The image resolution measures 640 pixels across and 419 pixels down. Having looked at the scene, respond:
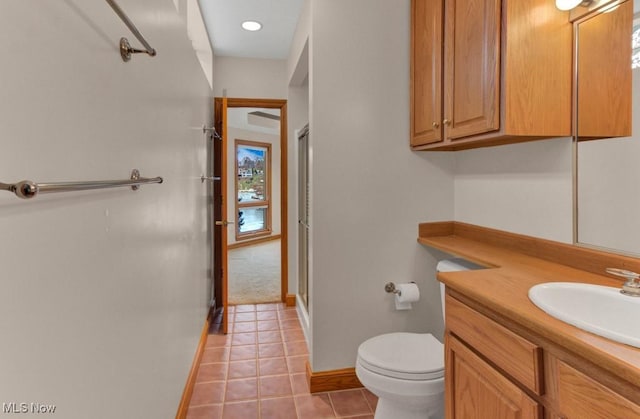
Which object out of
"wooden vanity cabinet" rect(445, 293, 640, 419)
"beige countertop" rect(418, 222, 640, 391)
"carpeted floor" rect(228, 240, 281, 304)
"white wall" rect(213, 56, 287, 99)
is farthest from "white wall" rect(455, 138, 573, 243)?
"carpeted floor" rect(228, 240, 281, 304)

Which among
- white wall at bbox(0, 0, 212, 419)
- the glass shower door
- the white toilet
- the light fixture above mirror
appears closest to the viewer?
white wall at bbox(0, 0, 212, 419)

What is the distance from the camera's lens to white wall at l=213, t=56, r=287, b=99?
3.45 m

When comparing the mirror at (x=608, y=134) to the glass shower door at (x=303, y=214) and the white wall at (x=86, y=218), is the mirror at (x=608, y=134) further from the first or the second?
the glass shower door at (x=303, y=214)

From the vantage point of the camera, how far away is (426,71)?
6.39ft

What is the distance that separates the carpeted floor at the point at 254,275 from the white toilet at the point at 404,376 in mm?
2223

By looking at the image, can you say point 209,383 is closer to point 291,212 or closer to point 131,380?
point 131,380

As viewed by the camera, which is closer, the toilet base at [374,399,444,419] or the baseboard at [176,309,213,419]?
the toilet base at [374,399,444,419]

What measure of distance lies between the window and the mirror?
582 cm

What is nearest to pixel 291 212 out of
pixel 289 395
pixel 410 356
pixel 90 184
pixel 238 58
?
pixel 238 58

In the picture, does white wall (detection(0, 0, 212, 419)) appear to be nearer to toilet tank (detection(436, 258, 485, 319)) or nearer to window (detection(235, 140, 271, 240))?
toilet tank (detection(436, 258, 485, 319))

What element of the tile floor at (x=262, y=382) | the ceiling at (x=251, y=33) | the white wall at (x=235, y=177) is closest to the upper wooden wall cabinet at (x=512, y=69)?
the ceiling at (x=251, y=33)

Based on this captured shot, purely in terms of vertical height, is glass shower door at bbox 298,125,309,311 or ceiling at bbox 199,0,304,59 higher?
ceiling at bbox 199,0,304,59

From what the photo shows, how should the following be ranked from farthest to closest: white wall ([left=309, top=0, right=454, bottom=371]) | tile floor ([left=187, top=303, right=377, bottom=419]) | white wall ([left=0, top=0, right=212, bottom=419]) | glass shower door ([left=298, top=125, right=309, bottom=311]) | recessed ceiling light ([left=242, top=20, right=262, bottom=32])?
glass shower door ([left=298, top=125, right=309, bottom=311]) < recessed ceiling light ([left=242, top=20, right=262, bottom=32]) < white wall ([left=309, top=0, right=454, bottom=371]) < tile floor ([left=187, top=303, right=377, bottom=419]) < white wall ([left=0, top=0, right=212, bottom=419])

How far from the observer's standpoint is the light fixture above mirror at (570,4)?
1.35 meters
